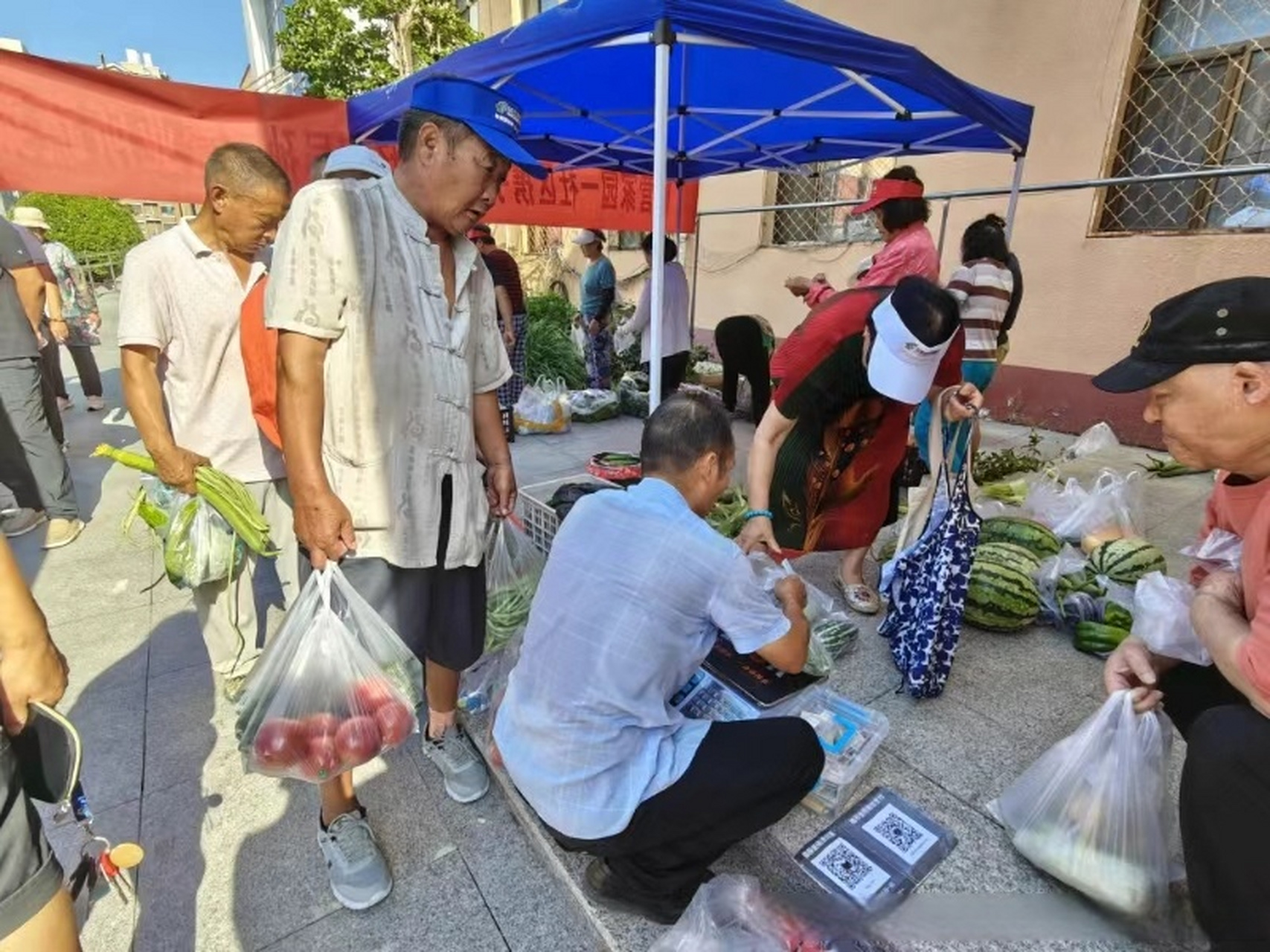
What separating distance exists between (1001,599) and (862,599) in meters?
0.60

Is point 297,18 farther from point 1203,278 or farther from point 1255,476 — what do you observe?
point 1255,476

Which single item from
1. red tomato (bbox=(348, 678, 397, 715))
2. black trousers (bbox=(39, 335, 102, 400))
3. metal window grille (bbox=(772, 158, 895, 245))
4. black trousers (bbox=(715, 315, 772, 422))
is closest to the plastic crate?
red tomato (bbox=(348, 678, 397, 715))

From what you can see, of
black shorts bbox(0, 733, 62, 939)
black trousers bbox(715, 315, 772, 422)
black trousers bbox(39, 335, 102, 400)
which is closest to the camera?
black shorts bbox(0, 733, 62, 939)

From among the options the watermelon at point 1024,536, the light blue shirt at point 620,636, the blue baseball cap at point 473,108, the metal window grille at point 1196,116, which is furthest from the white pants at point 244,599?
the metal window grille at point 1196,116

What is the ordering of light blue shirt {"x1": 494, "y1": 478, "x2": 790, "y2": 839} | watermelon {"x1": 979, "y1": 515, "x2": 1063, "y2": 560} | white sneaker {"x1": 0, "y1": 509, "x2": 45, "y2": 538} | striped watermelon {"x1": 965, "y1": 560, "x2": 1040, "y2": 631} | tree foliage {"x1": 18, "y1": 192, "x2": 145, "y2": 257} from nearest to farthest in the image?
1. light blue shirt {"x1": 494, "y1": 478, "x2": 790, "y2": 839}
2. striped watermelon {"x1": 965, "y1": 560, "x2": 1040, "y2": 631}
3. watermelon {"x1": 979, "y1": 515, "x2": 1063, "y2": 560}
4. white sneaker {"x1": 0, "y1": 509, "x2": 45, "y2": 538}
5. tree foliage {"x1": 18, "y1": 192, "x2": 145, "y2": 257}

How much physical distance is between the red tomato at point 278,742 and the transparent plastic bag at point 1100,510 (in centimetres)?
401

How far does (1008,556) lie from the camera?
3154 millimetres

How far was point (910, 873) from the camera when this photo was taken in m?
1.78

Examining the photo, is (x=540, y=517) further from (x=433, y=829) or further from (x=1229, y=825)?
(x=1229, y=825)

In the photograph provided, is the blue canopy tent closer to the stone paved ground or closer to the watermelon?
the stone paved ground

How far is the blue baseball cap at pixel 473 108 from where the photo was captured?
5.50 ft

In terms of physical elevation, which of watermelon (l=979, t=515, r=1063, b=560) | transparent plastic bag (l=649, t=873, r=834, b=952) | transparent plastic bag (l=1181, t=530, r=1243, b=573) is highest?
transparent plastic bag (l=1181, t=530, r=1243, b=573)

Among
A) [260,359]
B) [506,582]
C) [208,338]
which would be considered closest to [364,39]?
[208,338]

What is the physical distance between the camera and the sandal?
3.20 meters
